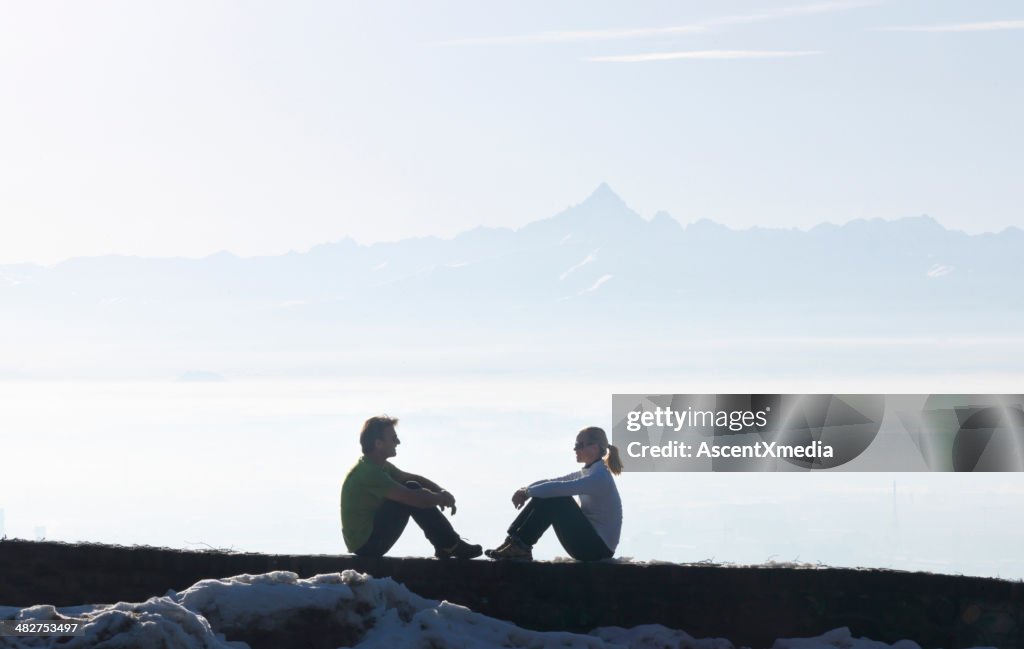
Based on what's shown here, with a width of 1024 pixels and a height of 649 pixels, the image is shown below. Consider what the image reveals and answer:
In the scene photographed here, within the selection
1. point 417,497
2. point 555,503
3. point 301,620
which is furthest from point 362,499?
point 301,620

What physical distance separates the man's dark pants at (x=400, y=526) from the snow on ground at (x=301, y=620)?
124cm

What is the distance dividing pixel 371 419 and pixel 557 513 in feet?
5.84

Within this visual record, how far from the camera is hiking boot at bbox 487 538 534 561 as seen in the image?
508 inches

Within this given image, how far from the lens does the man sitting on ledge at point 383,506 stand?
42.5ft

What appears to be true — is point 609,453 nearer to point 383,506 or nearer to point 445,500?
point 445,500

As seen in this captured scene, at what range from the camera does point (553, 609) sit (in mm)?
12461

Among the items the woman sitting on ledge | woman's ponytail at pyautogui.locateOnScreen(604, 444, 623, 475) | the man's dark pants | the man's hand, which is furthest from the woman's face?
the man's dark pants

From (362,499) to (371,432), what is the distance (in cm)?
57

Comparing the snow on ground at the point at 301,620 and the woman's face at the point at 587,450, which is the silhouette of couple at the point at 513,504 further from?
the snow on ground at the point at 301,620

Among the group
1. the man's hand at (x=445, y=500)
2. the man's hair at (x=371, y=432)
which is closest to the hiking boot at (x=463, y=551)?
the man's hand at (x=445, y=500)

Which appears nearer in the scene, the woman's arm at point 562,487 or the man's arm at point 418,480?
the woman's arm at point 562,487

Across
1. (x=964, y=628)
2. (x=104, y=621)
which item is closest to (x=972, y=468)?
(x=964, y=628)

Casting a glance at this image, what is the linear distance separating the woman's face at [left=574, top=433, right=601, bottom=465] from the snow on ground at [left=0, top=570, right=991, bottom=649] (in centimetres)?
165

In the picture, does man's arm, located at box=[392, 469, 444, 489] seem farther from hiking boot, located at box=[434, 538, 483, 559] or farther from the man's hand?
hiking boot, located at box=[434, 538, 483, 559]
